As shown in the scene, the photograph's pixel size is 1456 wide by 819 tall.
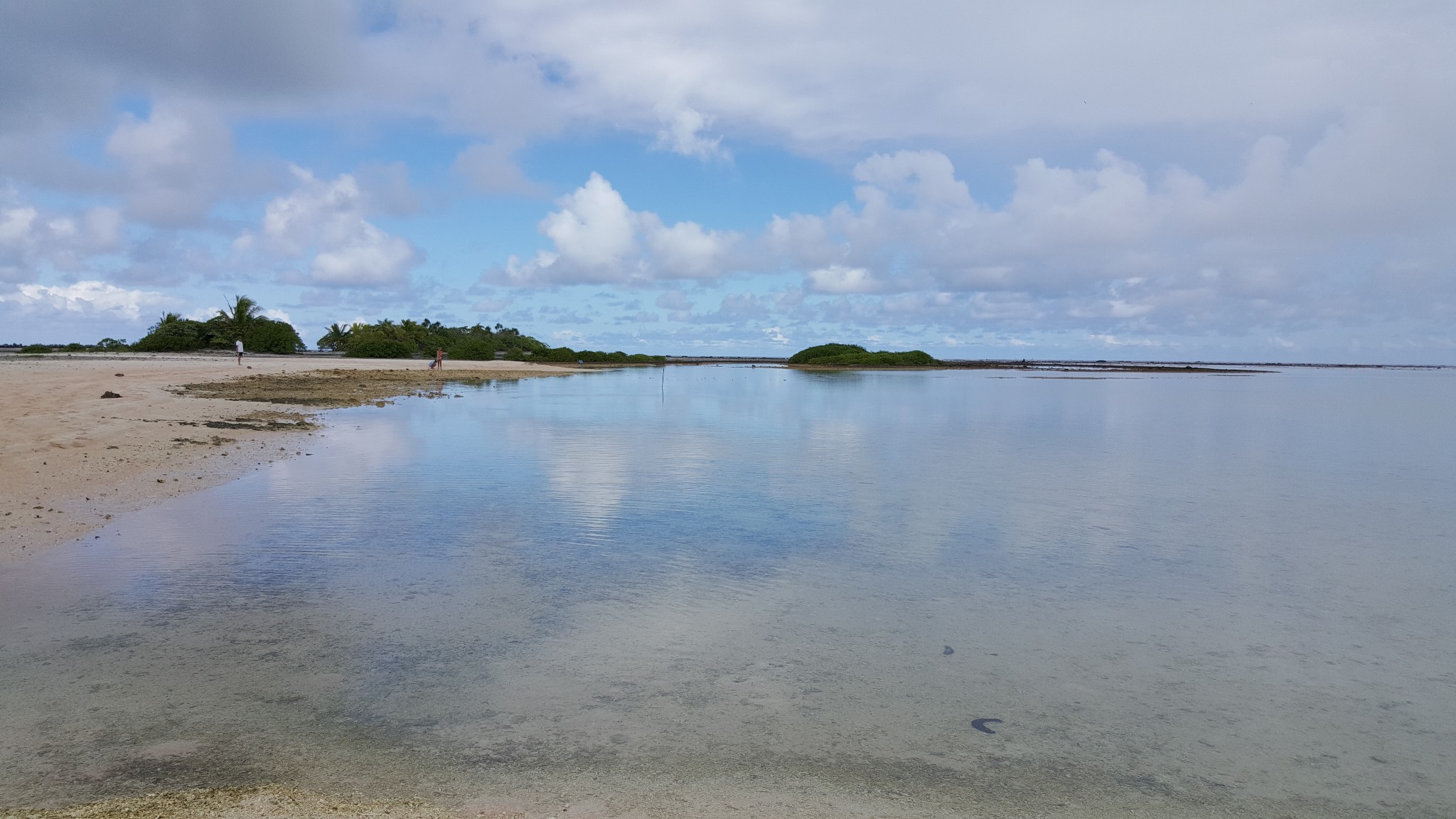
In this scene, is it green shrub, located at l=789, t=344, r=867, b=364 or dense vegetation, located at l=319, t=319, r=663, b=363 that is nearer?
dense vegetation, located at l=319, t=319, r=663, b=363

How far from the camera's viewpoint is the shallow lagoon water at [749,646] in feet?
14.2

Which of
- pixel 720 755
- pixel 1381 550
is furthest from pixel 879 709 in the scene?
pixel 1381 550

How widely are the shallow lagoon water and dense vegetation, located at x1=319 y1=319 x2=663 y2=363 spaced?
6476 cm

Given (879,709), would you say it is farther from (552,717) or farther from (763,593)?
(763,593)

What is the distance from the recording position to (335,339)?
95562 mm

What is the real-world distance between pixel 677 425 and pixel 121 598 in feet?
57.5

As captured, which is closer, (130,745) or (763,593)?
(130,745)

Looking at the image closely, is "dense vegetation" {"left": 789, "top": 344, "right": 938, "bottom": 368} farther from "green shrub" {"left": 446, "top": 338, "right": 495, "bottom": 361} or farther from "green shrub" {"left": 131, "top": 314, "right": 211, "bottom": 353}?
"green shrub" {"left": 131, "top": 314, "right": 211, "bottom": 353}

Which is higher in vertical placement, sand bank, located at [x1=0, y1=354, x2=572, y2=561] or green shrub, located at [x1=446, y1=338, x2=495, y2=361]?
green shrub, located at [x1=446, y1=338, x2=495, y2=361]

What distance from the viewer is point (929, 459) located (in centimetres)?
1711

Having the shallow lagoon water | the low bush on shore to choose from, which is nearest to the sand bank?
the shallow lagoon water

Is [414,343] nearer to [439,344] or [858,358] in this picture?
[439,344]

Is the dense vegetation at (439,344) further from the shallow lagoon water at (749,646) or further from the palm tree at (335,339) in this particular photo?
the shallow lagoon water at (749,646)

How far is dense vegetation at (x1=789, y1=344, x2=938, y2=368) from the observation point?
124 meters
